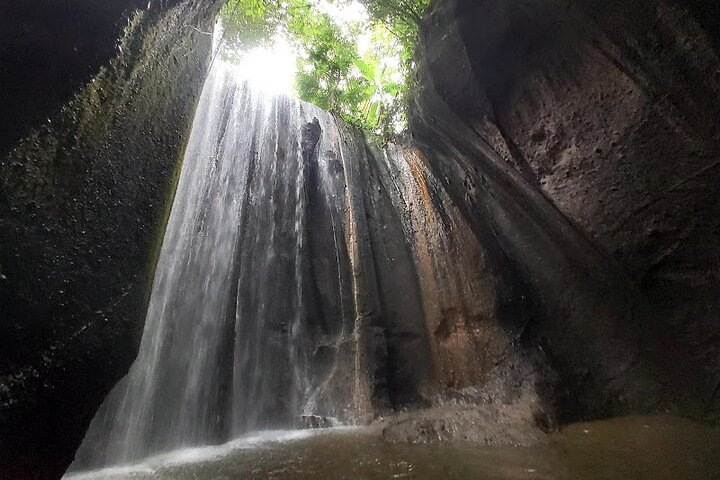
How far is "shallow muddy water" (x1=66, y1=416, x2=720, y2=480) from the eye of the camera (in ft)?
8.96

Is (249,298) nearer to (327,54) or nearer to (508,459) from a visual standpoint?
(508,459)

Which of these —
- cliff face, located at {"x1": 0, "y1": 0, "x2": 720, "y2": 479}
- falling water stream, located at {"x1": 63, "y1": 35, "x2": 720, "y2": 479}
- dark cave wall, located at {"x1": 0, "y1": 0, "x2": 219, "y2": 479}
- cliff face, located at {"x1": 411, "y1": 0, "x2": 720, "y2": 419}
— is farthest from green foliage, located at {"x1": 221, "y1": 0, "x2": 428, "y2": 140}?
dark cave wall, located at {"x1": 0, "y1": 0, "x2": 219, "y2": 479}

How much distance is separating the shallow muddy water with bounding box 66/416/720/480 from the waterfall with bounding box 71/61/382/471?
2.34 meters

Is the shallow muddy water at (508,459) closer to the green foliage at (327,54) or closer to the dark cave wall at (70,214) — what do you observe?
the dark cave wall at (70,214)

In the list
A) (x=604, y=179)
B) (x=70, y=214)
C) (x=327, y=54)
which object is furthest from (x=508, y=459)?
(x=327, y=54)

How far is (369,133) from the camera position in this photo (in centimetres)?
1009

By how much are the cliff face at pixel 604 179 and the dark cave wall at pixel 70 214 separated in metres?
4.24

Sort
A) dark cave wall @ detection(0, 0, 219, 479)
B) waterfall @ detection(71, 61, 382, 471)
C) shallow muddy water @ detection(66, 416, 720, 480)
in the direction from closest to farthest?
dark cave wall @ detection(0, 0, 219, 479) < shallow muddy water @ detection(66, 416, 720, 480) < waterfall @ detection(71, 61, 382, 471)

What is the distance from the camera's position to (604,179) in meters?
4.62

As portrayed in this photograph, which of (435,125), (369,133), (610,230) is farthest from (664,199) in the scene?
(369,133)

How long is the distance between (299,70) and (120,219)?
10308 millimetres

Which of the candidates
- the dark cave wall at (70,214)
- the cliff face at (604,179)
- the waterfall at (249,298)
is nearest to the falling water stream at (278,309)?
the waterfall at (249,298)

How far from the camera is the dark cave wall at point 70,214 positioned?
7.20ft

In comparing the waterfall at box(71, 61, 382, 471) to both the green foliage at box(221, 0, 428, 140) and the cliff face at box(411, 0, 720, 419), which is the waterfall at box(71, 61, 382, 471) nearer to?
the green foliage at box(221, 0, 428, 140)
